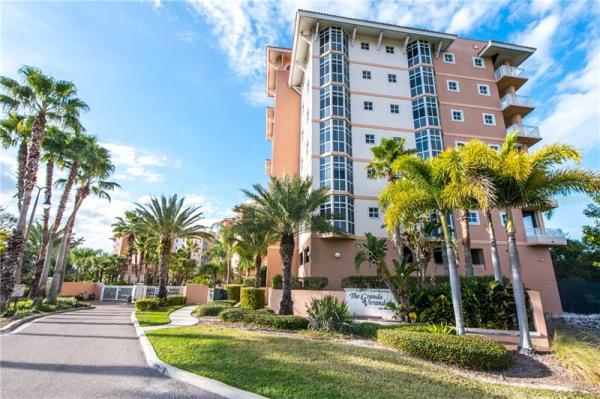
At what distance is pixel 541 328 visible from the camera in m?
11.8

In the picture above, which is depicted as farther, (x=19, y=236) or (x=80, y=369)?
(x=19, y=236)

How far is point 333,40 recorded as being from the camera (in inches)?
1217

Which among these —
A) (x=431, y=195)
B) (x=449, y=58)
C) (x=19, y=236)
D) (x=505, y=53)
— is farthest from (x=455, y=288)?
(x=505, y=53)

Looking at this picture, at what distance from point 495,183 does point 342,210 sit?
14443mm

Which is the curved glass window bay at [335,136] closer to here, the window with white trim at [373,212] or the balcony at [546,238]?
the window with white trim at [373,212]

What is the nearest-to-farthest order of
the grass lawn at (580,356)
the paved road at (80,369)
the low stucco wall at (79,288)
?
the paved road at (80,369)
the grass lawn at (580,356)
the low stucco wall at (79,288)

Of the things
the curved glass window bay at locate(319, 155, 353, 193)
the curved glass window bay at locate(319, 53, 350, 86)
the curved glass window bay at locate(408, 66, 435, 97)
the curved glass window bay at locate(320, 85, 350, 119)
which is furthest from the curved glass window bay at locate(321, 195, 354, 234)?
the curved glass window bay at locate(408, 66, 435, 97)

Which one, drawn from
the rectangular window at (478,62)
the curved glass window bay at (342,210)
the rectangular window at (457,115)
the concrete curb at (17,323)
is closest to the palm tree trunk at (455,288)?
the curved glass window bay at (342,210)

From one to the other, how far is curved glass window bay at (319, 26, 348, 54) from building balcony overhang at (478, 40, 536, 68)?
15.2 meters

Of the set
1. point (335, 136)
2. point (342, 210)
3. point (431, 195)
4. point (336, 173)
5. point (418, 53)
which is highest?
point (418, 53)

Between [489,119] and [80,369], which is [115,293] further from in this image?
[489,119]

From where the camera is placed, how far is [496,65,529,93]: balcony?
104 feet

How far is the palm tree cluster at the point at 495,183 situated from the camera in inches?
431

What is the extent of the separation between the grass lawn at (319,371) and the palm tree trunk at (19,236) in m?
11.7
